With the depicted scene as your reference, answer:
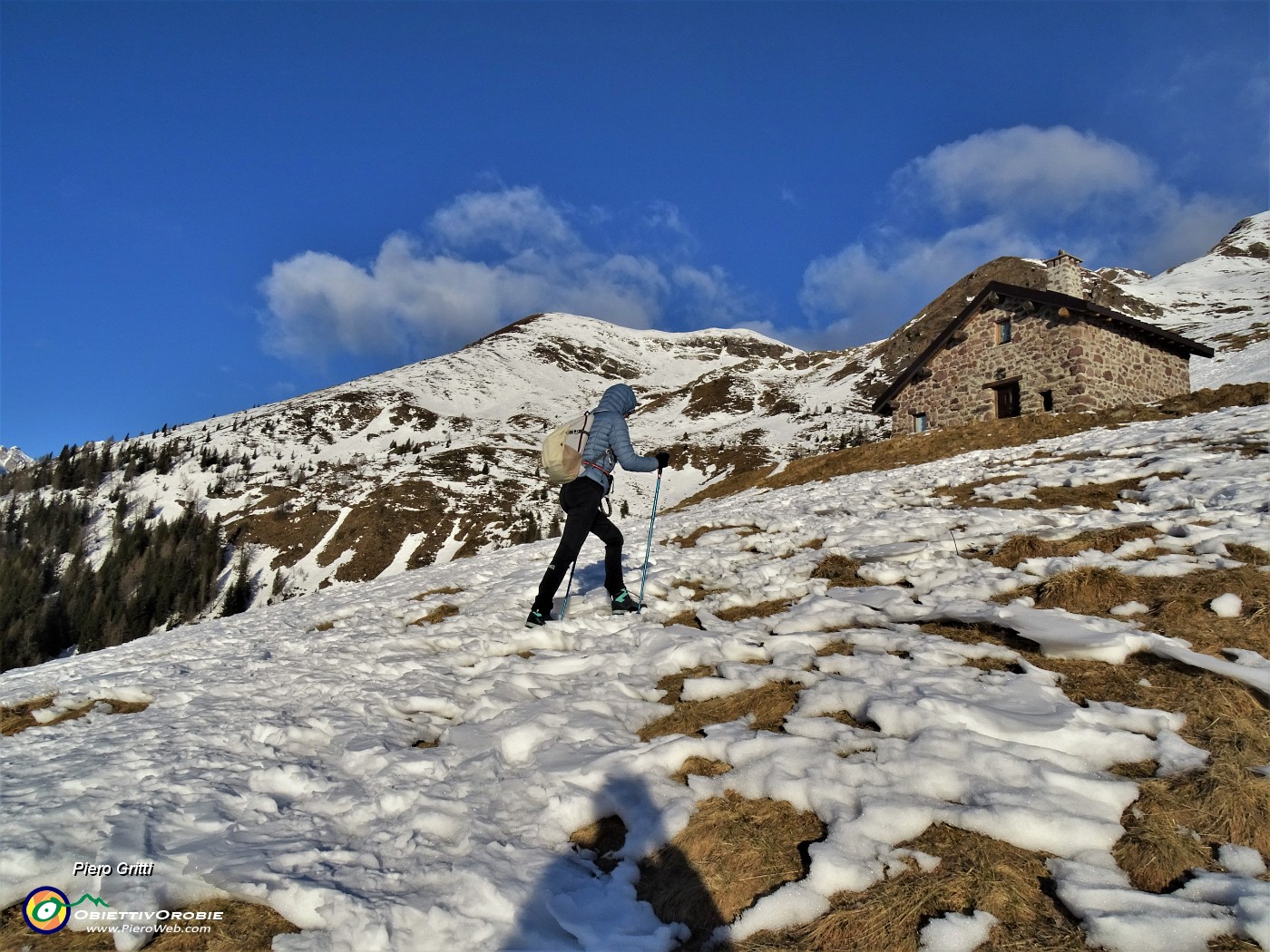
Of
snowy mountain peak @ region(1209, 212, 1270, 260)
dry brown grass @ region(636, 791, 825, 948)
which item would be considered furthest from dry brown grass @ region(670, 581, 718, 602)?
snowy mountain peak @ region(1209, 212, 1270, 260)

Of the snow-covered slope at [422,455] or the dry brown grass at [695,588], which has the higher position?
the snow-covered slope at [422,455]

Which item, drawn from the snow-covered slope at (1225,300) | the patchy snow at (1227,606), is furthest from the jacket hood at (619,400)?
the snow-covered slope at (1225,300)

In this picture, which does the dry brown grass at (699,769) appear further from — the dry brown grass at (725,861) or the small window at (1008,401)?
the small window at (1008,401)

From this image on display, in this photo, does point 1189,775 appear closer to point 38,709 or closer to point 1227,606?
point 1227,606

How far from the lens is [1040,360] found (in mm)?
24781

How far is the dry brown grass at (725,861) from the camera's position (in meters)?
2.80

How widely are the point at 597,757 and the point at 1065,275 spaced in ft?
104

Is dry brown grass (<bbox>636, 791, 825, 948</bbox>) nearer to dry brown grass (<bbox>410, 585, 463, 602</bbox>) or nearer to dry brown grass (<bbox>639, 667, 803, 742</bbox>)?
dry brown grass (<bbox>639, 667, 803, 742</bbox>)

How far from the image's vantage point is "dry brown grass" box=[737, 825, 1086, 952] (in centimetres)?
238

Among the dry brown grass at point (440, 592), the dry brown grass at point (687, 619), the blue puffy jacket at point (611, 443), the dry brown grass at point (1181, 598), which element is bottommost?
the dry brown grass at point (440, 592)

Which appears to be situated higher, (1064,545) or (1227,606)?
(1064,545)

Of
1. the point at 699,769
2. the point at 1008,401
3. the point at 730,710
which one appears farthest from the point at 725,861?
the point at 1008,401

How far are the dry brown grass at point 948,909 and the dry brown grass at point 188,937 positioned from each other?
6.85ft

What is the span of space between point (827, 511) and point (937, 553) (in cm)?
431
